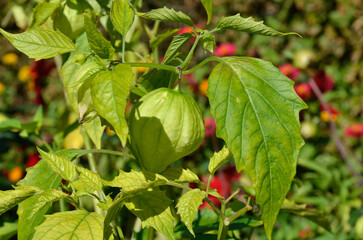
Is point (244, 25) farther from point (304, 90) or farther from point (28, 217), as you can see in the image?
point (304, 90)

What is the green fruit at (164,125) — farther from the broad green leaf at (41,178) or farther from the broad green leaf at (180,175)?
the broad green leaf at (41,178)

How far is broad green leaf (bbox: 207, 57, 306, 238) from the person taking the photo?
409 mm

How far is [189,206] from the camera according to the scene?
42cm

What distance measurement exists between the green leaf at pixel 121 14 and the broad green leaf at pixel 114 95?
7 centimetres

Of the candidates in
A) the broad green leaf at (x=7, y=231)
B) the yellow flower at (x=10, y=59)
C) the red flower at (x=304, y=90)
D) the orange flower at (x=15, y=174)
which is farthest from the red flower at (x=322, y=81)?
the yellow flower at (x=10, y=59)

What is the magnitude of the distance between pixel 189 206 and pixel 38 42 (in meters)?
0.23

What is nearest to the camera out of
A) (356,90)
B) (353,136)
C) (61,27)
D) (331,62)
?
(61,27)

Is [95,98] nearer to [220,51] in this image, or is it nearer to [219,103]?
[219,103]

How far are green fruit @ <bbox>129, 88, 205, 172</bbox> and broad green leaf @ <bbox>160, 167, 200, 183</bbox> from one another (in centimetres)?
3

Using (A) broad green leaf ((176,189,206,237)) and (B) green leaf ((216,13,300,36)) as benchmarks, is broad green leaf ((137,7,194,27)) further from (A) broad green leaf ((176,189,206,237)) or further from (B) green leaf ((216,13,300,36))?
(A) broad green leaf ((176,189,206,237))

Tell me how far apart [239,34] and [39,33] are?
277 cm

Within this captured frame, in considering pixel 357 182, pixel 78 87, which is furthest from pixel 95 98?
pixel 357 182

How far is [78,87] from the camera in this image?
47 cm

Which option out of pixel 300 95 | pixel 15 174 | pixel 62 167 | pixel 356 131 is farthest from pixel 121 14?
pixel 356 131
